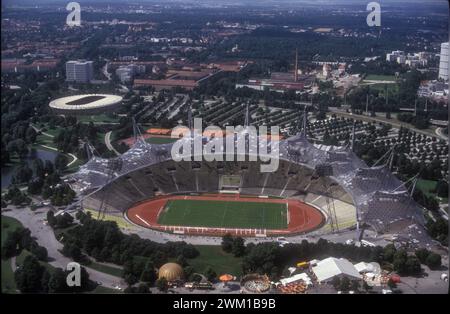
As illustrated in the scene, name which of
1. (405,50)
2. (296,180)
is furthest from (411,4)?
(296,180)

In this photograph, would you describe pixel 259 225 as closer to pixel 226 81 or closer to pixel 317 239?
pixel 317 239

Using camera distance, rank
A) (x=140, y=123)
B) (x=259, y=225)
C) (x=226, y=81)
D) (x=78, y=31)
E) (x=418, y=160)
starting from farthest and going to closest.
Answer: (x=78, y=31)
(x=226, y=81)
(x=140, y=123)
(x=418, y=160)
(x=259, y=225)

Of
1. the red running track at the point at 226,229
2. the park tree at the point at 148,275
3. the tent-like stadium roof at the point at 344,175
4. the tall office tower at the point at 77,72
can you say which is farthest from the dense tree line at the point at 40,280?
the tall office tower at the point at 77,72

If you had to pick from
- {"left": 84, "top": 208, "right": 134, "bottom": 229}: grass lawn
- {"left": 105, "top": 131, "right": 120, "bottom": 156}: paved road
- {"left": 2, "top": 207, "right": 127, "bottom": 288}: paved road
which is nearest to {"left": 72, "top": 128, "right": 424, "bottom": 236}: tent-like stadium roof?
{"left": 84, "top": 208, "right": 134, "bottom": 229}: grass lawn

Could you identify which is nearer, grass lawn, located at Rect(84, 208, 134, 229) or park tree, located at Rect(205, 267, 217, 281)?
park tree, located at Rect(205, 267, 217, 281)

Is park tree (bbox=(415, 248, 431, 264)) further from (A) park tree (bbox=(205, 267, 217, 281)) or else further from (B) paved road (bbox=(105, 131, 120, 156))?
(B) paved road (bbox=(105, 131, 120, 156))

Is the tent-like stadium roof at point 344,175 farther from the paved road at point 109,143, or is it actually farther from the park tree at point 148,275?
the park tree at point 148,275
